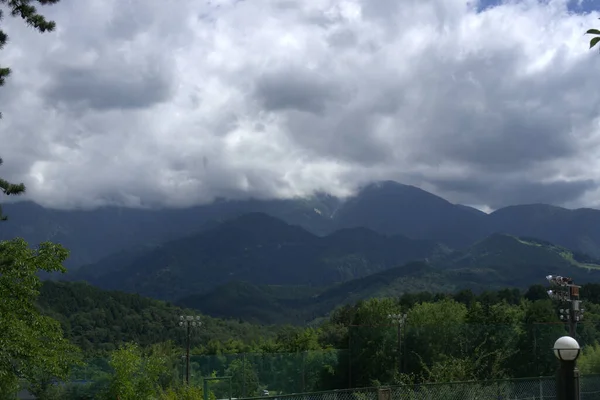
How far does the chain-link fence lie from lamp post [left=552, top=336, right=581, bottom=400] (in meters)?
3.20

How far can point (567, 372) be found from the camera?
8789 millimetres

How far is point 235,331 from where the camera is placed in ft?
547

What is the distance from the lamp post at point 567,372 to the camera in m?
8.67

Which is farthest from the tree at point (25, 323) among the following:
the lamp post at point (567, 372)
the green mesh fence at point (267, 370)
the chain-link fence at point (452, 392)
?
the green mesh fence at point (267, 370)

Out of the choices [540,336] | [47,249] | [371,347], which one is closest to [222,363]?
[371,347]

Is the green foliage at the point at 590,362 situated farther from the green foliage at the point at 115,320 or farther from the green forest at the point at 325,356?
the green foliage at the point at 115,320

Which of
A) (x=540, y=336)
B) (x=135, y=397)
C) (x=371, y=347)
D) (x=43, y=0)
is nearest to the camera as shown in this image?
(x=43, y=0)

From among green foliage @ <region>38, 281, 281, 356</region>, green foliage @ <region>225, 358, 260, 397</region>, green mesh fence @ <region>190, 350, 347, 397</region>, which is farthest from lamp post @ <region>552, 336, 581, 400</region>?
green foliage @ <region>38, 281, 281, 356</region>

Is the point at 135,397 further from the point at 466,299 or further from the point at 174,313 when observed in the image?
the point at 174,313

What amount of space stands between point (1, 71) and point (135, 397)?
859cm

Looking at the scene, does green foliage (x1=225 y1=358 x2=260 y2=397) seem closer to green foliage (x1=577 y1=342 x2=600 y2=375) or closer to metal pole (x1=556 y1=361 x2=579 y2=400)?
green foliage (x1=577 y1=342 x2=600 y2=375)

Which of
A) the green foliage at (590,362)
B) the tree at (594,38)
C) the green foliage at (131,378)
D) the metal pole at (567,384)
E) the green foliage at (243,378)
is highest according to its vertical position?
the tree at (594,38)

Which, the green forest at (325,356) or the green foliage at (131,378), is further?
the green forest at (325,356)

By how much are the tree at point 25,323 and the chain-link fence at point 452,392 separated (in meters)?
8.12
